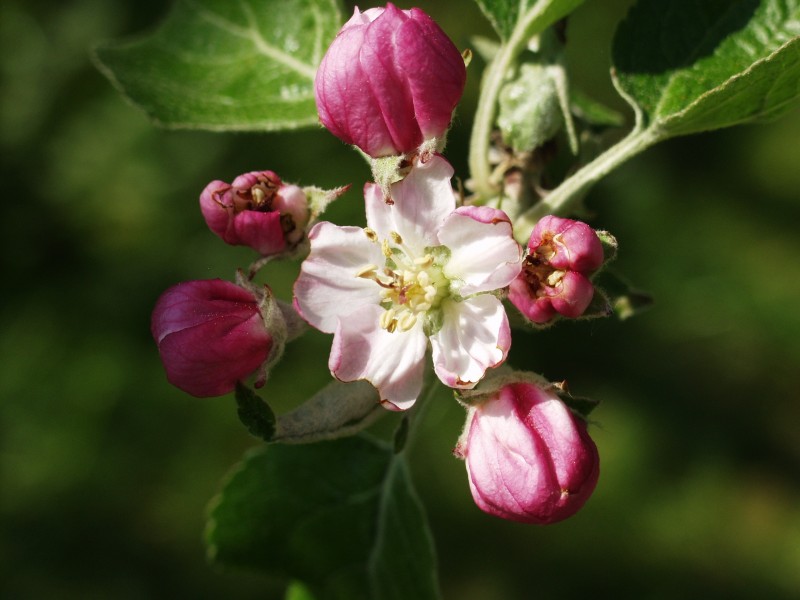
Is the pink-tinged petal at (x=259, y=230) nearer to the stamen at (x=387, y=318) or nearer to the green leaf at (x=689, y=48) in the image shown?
the stamen at (x=387, y=318)

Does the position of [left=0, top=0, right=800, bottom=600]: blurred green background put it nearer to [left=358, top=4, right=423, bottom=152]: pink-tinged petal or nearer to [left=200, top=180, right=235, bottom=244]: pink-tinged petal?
[left=200, top=180, right=235, bottom=244]: pink-tinged petal

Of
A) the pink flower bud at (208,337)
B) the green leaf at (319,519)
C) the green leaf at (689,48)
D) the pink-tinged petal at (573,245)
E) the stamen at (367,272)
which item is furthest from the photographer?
the green leaf at (319,519)

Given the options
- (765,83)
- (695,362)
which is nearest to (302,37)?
(765,83)

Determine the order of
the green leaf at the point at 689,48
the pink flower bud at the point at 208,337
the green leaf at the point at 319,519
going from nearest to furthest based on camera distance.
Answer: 1. the pink flower bud at the point at 208,337
2. the green leaf at the point at 689,48
3. the green leaf at the point at 319,519

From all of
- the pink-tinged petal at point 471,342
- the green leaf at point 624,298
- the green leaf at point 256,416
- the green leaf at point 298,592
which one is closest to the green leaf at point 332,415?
the green leaf at point 256,416

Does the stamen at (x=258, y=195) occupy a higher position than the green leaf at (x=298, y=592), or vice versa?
the stamen at (x=258, y=195)

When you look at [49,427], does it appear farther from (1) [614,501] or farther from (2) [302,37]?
(2) [302,37]
